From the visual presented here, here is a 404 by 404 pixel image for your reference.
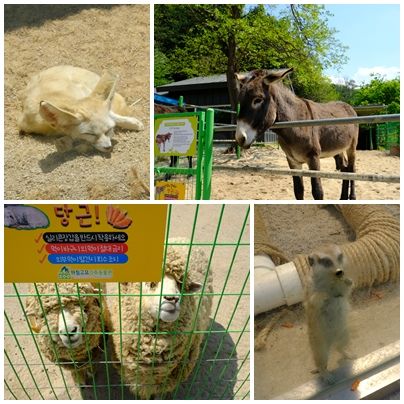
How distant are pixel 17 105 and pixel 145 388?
3.03 meters

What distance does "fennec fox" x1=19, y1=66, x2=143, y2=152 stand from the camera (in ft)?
10.7

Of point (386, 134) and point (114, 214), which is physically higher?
point (386, 134)

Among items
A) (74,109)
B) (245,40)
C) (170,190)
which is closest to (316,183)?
(170,190)

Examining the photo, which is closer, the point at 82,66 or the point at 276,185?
the point at 82,66

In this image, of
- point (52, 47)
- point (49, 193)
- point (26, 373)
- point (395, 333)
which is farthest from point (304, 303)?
point (52, 47)

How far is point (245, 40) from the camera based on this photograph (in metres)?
8.62

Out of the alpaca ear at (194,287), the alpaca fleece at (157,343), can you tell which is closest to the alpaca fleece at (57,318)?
the alpaca fleece at (157,343)

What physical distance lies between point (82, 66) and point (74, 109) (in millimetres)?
1145

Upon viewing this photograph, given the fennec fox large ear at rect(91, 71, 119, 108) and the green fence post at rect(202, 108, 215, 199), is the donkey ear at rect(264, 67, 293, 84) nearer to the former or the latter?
the green fence post at rect(202, 108, 215, 199)

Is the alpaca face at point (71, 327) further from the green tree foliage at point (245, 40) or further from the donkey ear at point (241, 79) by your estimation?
the green tree foliage at point (245, 40)

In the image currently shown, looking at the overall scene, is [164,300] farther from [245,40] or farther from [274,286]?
[245,40]

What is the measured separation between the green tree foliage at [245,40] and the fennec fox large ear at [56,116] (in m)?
5.32

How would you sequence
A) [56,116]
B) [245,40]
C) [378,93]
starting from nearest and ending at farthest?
[56,116] → [245,40] → [378,93]

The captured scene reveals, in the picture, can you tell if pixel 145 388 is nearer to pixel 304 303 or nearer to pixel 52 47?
pixel 304 303
